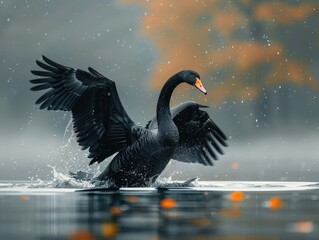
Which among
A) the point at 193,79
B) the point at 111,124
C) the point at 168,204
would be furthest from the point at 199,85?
the point at 168,204

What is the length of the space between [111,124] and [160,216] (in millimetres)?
6844

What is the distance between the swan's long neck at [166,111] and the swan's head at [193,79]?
0.54 ft

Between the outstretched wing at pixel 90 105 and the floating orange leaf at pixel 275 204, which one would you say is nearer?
the floating orange leaf at pixel 275 204

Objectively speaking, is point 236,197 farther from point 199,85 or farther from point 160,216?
point 160,216

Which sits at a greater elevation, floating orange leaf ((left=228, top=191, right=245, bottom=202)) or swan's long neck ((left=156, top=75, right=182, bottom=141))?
swan's long neck ((left=156, top=75, right=182, bottom=141))

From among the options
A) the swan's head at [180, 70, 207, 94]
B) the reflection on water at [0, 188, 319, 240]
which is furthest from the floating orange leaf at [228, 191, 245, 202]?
the swan's head at [180, 70, 207, 94]

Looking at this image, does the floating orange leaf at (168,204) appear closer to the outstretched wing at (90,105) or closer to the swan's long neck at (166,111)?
the swan's long neck at (166,111)

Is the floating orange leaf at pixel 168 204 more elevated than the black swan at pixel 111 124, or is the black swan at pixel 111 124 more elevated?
the black swan at pixel 111 124

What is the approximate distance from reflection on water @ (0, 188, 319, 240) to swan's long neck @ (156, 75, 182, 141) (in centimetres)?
197

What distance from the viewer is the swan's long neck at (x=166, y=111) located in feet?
46.4

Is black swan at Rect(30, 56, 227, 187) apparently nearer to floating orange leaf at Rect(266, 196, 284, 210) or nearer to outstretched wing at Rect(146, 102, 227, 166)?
outstretched wing at Rect(146, 102, 227, 166)

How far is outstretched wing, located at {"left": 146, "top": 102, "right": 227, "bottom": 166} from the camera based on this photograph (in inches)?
655

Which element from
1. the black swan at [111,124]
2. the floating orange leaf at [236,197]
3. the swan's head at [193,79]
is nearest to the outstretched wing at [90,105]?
the black swan at [111,124]

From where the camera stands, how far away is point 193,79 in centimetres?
1465
